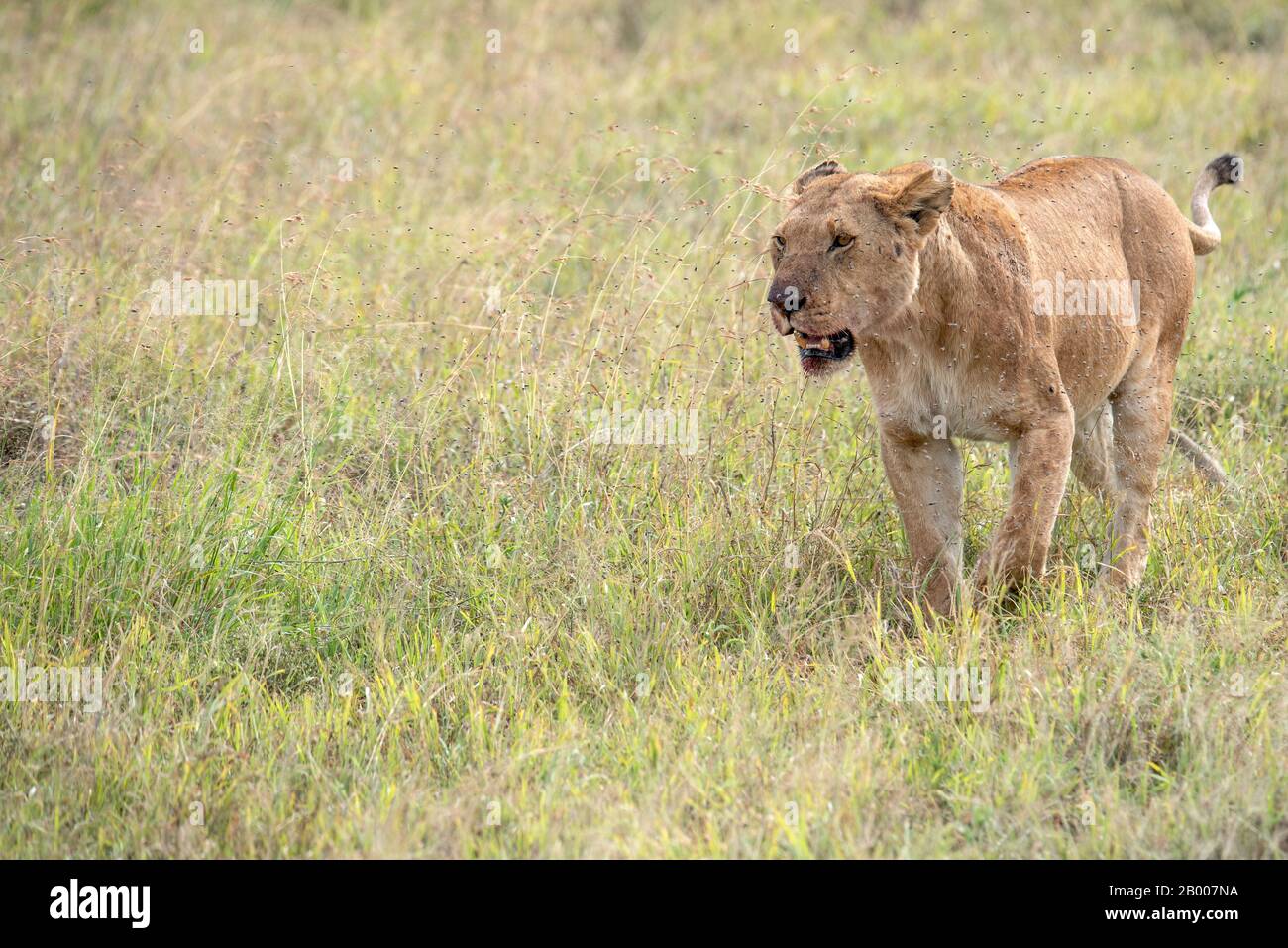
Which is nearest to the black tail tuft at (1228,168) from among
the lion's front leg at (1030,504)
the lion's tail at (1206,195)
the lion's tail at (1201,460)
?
the lion's tail at (1206,195)

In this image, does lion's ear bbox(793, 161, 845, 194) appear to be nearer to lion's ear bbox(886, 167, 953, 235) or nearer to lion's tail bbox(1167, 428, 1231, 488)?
lion's ear bbox(886, 167, 953, 235)

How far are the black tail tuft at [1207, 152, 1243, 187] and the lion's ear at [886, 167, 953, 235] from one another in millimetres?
1882

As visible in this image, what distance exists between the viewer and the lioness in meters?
4.49

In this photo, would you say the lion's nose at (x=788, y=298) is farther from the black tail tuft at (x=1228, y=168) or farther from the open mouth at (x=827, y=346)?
the black tail tuft at (x=1228, y=168)

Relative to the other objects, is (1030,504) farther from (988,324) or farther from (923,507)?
(988,324)

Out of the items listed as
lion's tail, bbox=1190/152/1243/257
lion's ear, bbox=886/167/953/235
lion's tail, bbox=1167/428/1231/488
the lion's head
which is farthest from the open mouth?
lion's tail, bbox=1190/152/1243/257

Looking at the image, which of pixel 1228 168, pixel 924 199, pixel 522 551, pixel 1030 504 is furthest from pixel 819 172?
pixel 1228 168

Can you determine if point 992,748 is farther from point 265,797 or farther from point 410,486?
point 410,486

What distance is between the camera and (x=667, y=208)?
27.9 ft

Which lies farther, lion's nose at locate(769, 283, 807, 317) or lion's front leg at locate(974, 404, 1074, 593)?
lion's front leg at locate(974, 404, 1074, 593)

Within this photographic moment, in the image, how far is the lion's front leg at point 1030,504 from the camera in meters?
4.69

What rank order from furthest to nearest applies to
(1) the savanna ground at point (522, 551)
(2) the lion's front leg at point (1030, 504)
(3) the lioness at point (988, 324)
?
(2) the lion's front leg at point (1030, 504) → (3) the lioness at point (988, 324) → (1) the savanna ground at point (522, 551)

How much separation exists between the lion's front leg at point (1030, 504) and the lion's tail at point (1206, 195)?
1.52 m
